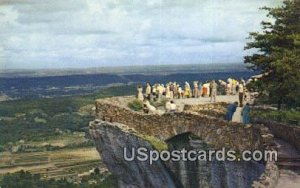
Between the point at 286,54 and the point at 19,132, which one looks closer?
the point at 286,54

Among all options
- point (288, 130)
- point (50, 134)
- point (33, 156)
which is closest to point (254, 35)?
point (288, 130)

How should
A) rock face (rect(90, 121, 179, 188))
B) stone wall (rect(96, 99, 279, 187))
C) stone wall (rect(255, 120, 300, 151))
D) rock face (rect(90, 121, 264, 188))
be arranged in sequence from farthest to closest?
rock face (rect(90, 121, 179, 188))
rock face (rect(90, 121, 264, 188))
stone wall (rect(255, 120, 300, 151))
stone wall (rect(96, 99, 279, 187))

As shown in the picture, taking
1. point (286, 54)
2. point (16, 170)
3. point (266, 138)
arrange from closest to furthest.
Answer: point (266, 138), point (286, 54), point (16, 170)

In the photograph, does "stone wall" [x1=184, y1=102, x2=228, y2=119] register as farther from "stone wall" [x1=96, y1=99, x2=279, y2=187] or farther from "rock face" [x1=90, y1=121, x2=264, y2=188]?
"rock face" [x1=90, y1=121, x2=264, y2=188]

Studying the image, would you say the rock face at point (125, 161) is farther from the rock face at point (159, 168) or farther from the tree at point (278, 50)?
the tree at point (278, 50)

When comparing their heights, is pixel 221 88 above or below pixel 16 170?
above

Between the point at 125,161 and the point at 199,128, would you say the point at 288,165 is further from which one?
the point at 125,161

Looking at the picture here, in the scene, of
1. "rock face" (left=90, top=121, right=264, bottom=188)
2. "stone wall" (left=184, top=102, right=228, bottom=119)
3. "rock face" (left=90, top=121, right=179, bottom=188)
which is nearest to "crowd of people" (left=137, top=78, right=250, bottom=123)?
"stone wall" (left=184, top=102, right=228, bottom=119)

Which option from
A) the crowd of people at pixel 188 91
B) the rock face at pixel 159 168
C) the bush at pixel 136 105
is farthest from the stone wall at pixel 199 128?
the crowd of people at pixel 188 91

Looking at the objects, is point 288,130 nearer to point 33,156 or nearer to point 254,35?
point 254,35
